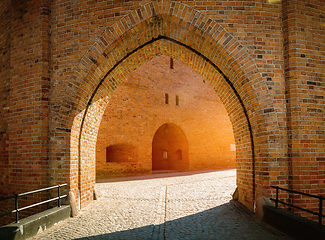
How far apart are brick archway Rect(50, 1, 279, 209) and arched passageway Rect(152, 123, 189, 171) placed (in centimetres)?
1111

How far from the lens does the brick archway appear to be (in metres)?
4.77

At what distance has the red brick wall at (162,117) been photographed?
1309cm

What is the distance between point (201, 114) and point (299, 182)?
13509 mm

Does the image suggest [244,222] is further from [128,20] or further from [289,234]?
[128,20]

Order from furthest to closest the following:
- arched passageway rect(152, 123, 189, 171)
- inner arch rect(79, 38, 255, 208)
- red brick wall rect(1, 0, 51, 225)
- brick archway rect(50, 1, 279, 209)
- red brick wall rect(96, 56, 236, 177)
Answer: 1. arched passageway rect(152, 123, 189, 171)
2. red brick wall rect(96, 56, 236, 177)
3. inner arch rect(79, 38, 255, 208)
4. red brick wall rect(1, 0, 51, 225)
5. brick archway rect(50, 1, 279, 209)

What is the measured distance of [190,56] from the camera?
19.7ft

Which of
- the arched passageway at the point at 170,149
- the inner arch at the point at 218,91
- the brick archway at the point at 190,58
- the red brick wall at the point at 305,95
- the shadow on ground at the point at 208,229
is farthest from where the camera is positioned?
the arched passageway at the point at 170,149

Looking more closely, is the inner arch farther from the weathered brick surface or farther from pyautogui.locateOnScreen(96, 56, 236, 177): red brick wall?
pyautogui.locateOnScreen(96, 56, 236, 177): red brick wall

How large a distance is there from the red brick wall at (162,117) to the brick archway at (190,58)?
7.05m

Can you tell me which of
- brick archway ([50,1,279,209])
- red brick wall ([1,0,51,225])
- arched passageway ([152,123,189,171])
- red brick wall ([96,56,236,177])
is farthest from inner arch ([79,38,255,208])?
arched passageway ([152,123,189,171])

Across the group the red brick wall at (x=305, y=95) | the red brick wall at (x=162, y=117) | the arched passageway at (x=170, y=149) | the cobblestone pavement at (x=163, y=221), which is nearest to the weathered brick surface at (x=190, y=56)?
the red brick wall at (x=305, y=95)

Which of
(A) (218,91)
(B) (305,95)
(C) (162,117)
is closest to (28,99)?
(A) (218,91)

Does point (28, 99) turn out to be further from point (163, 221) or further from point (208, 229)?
point (208, 229)

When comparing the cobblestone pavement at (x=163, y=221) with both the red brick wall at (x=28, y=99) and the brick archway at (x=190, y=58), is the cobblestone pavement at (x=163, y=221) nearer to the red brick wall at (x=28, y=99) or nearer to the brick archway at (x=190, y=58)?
the brick archway at (x=190, y=58)
